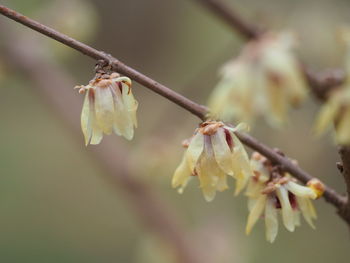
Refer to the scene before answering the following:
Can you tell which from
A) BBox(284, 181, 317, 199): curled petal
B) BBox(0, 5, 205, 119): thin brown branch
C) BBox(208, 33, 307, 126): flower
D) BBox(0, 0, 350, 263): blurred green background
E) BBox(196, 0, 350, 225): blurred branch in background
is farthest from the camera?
BBox(0, 0, 350, 263): blurred green background

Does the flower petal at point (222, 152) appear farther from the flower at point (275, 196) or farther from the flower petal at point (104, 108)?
the flower petal at point (104, 108)

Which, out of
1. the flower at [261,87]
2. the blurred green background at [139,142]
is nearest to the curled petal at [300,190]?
the flower at [261,87]

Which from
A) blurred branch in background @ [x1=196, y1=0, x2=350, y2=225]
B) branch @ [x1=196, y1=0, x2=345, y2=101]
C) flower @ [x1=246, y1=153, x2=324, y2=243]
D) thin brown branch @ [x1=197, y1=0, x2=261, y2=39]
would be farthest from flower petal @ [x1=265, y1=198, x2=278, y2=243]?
thin brown branch @ [x1=197, y1=0, x2=261, y2=39]

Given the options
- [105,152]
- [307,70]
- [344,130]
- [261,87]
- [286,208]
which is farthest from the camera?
[105,152]

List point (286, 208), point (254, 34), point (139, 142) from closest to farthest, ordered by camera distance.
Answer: point (286, 208) < point (254, 34) < point (139, 142)

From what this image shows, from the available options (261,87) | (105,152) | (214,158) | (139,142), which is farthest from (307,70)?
(139,142)

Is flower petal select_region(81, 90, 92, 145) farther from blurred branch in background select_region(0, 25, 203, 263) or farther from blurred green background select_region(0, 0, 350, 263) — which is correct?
blurred branch in background select_region(0, 25, 203, 263)

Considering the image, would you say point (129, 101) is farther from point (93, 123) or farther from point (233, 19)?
point (233, 19)
